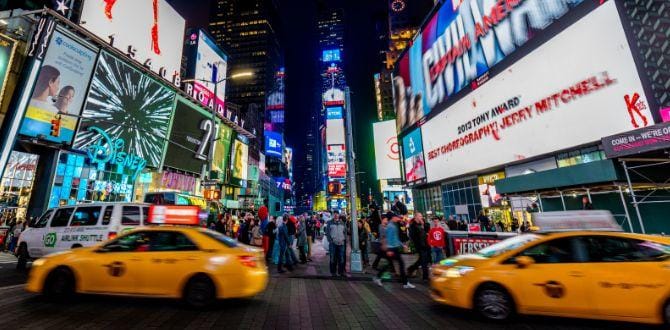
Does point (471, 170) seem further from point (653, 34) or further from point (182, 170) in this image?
point (182, 170)

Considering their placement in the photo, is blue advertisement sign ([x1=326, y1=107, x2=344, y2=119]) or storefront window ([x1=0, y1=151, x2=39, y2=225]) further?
blue advertisement sign ([x1=326, y1=107, x2=344, y2=119])

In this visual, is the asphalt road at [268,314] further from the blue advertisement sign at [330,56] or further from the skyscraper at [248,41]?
the blue advertisement sign at [330,56]

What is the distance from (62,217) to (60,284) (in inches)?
183

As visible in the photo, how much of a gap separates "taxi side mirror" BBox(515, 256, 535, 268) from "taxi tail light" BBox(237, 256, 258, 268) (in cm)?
475

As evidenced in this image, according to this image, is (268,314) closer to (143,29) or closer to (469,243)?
(469,243)

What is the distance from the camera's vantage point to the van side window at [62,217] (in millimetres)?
9125

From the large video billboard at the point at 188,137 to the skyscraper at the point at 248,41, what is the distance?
9295 cm

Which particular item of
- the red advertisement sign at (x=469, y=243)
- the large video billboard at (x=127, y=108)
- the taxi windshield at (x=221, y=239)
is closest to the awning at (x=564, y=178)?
the red advertisement sign at (x=469, y=243)

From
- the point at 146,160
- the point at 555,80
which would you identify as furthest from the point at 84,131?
the point at 555,80

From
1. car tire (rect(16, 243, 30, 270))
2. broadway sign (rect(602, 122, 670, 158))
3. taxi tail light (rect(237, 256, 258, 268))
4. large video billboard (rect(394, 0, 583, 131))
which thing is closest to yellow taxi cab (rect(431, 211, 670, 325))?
taxi tail light (rect(237, 256, 258, 268))

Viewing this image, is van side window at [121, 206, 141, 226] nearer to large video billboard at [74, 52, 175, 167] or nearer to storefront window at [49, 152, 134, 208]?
large video billboard at [74, 52, 175, 167]

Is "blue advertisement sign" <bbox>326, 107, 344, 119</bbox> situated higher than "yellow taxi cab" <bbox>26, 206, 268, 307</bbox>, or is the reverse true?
"blue advertisement sign" <bbox>326, 107, 344, 119</bbox>

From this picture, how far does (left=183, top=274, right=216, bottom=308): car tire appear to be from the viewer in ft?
17.7

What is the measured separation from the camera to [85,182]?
23.6 metres
